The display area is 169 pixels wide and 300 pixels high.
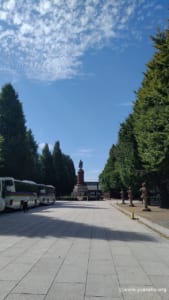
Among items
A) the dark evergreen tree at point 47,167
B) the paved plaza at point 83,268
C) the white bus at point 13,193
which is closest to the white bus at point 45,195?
the white bus at point 13,193

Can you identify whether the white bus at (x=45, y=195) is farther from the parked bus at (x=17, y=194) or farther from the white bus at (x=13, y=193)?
the white bus at (x=13, y=193)

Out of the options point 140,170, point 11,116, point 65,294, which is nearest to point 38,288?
point 65,294

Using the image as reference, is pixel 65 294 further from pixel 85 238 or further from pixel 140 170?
pixel 140 170

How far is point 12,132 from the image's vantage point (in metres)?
60.5

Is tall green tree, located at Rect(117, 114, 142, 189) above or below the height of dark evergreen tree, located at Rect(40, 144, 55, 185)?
below

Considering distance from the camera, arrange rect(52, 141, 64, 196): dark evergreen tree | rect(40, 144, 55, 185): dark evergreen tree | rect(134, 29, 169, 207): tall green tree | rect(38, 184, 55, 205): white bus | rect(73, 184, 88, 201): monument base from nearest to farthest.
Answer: rect(134, 29, 169, 207): tall green tree, rect(38, 184, 55, 205): white bus, rect(40, 144, 55, 185): dark evergreen tree, rect(52, 141, 64, 196): dark evergreen tree, rect(73, 184, 88, 201): monument base

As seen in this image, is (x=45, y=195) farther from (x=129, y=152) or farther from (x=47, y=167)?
(x=47, y=167)

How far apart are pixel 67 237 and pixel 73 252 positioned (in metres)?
3.96

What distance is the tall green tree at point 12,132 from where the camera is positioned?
5941 cm

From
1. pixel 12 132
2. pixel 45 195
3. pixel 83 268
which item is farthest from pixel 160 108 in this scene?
pixel 12 132

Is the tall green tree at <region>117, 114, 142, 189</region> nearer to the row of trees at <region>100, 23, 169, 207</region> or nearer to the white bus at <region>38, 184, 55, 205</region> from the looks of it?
the row of trees at <region>100, 23, 169, 207</region>

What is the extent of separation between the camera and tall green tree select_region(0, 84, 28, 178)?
195 feet

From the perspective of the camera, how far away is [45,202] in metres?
57.2

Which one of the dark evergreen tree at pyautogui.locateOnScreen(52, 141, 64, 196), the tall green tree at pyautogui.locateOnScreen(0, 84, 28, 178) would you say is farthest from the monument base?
the tall green tree at pyautogui.locateOnScreen(0, 84, 28, 178)
